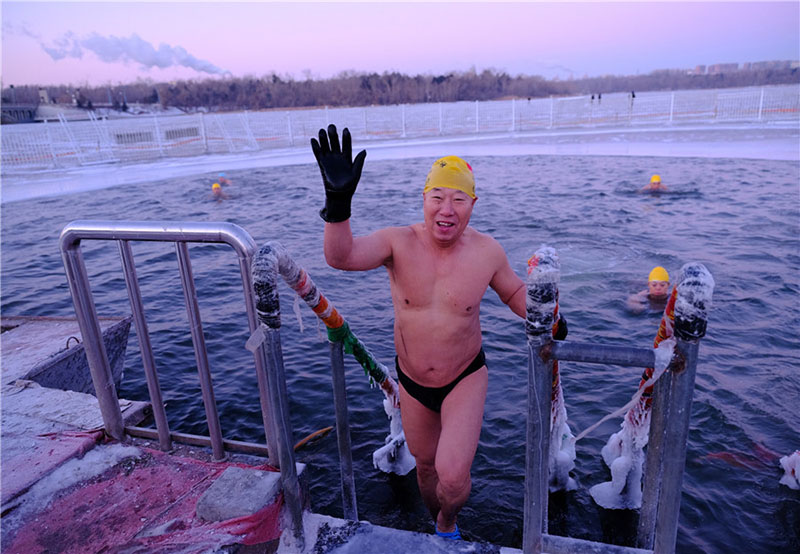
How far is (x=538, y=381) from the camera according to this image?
180 centimetres

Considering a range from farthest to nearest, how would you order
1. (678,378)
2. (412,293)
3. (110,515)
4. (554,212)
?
(554,212), (412,293), (110,515), (678,378)

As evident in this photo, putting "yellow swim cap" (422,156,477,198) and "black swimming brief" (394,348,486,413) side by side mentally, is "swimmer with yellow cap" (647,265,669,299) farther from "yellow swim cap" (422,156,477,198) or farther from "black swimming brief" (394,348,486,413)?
"yellow swim cap" (422,156,477,198)

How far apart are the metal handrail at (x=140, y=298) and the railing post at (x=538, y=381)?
3.77 ft

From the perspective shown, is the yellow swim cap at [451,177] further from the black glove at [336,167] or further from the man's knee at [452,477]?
the man's knee at [452,477]

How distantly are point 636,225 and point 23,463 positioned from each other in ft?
34.1

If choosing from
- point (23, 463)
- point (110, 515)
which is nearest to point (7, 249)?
point (23, 463)

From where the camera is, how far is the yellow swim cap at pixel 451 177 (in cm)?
266

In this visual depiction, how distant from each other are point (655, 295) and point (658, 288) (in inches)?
4.6

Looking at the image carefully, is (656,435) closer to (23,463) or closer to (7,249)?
(23,463)

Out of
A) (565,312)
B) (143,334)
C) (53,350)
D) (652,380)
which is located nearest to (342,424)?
(143,334)

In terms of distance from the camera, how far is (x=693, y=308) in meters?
1.52

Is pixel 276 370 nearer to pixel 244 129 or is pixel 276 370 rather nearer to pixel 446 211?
pixel 446 211

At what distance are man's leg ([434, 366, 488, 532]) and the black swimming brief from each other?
28mm

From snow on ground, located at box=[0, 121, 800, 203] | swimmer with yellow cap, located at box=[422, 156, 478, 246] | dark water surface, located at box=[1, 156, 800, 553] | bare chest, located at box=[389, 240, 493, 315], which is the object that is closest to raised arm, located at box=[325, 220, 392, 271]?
bare chest, located at box=[389, 240, 493, 315]
